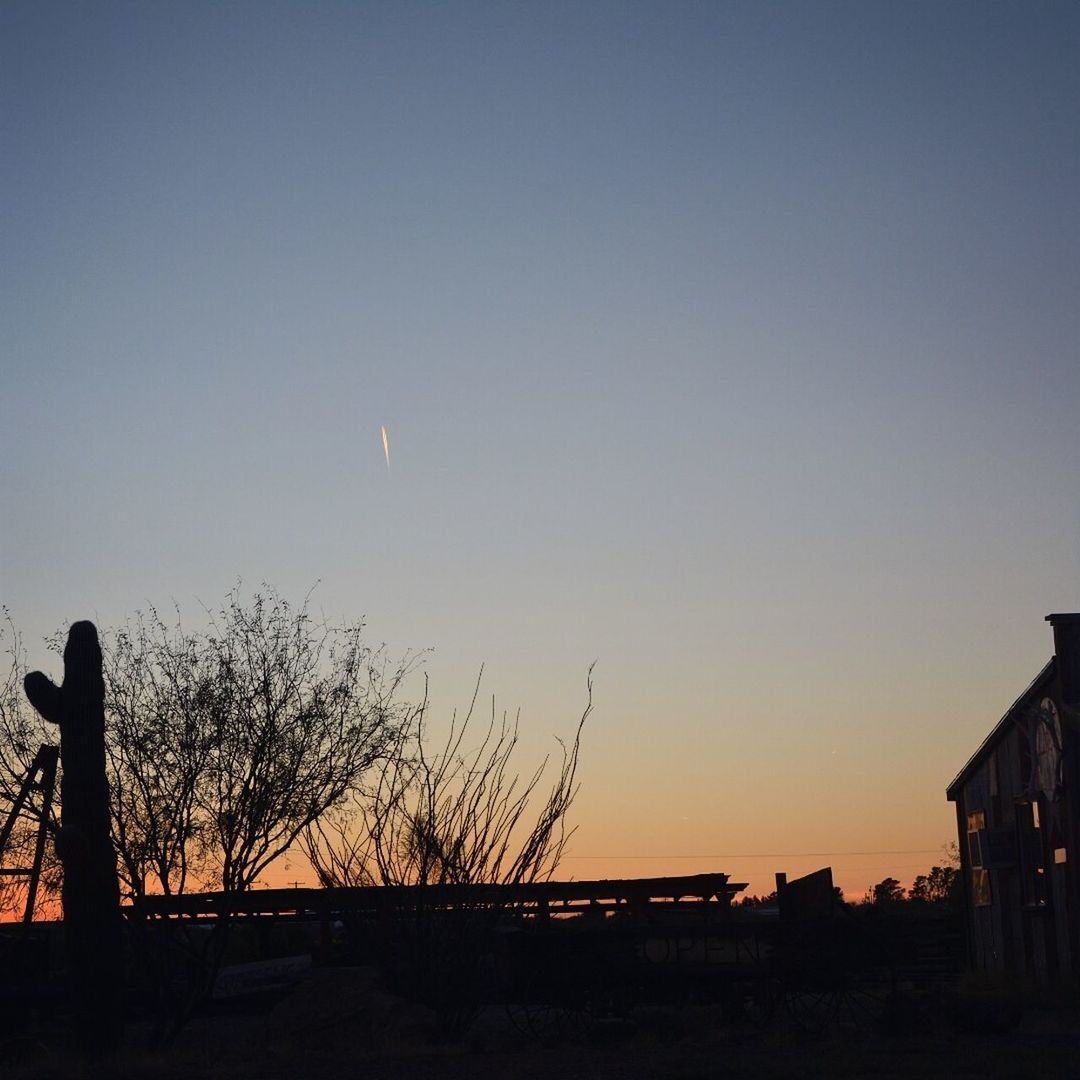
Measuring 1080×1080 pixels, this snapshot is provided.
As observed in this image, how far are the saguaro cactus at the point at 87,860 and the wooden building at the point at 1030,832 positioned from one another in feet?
45.7

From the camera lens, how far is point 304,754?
20.0m

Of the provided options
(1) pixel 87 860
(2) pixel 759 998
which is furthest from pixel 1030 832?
(1) pixel 87 860

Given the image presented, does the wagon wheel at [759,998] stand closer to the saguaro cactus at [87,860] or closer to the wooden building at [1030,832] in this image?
the wooden building at [1030,832]

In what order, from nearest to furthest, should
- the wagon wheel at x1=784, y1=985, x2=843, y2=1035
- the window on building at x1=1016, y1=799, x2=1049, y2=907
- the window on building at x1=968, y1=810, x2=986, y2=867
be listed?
1. the wagon wheel at x1=784, y1=985, x2=843, y2=1035
2. the window on building at x1=1016, y1=799, x2=1049, y2=907
3. the window on building at x1=968, y1=810, x2=986, y2=867

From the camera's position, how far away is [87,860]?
15625 mm

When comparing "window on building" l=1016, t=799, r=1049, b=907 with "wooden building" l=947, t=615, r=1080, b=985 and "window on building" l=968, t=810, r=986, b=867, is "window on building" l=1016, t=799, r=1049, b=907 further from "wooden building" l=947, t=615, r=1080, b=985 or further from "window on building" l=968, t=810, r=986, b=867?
"window on building" l=968, t=810, r=986, b=867

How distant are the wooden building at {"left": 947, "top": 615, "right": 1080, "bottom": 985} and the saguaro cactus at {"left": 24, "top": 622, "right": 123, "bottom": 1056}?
1394 centimetres

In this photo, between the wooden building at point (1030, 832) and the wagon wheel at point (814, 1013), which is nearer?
the wagon wheel at point (814, 1013)

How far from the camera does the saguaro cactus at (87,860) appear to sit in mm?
15617

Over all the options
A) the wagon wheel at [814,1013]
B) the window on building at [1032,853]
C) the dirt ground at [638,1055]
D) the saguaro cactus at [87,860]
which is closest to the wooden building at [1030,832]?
the window on building at [1032,853]

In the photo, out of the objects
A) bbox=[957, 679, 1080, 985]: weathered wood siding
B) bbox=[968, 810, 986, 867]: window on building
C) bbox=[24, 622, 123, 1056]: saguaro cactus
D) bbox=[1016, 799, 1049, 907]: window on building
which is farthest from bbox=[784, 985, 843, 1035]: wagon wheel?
bbox=[968, 810, 986, 867]: window on building

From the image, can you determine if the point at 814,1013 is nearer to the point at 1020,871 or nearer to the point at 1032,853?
the point at 1032,853

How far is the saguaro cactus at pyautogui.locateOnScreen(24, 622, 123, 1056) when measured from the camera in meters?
15.6

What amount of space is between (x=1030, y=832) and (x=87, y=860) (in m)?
16.0
